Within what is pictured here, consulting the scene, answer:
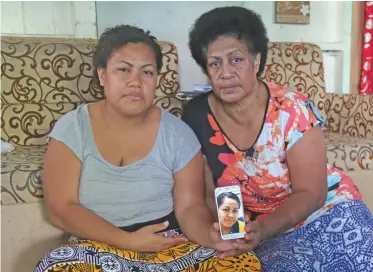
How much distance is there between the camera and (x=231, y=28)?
1.13 metres

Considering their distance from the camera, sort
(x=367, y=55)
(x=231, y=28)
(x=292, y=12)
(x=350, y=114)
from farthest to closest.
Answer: (x=367, y=55) < (x=292, y=12) < (x=350, y=114) < (x=231, y=28)

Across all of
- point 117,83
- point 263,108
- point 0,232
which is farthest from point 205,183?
point 0,232

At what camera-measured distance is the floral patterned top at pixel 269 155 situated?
1120 millimetres

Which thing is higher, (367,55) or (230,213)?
(367,55)

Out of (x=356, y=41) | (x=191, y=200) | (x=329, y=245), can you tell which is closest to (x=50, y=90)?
(x=191, y=200)

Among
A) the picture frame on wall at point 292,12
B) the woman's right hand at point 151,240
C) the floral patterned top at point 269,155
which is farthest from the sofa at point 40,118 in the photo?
the picture frame on wall at point 292,12

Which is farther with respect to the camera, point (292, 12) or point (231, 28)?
point (292, 12)

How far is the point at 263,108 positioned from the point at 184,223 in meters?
0.39

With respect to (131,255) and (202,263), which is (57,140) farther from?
(202,263)

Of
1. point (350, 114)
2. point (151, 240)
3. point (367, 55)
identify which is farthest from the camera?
point (367, 55)

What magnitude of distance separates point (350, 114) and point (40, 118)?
1.47 metres

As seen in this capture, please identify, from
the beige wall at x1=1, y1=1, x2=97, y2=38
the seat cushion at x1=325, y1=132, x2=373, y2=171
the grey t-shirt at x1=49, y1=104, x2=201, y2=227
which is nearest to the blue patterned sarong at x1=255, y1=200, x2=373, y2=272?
the grey t-shirt at x1=49, y1=104, x2=201, y2=227

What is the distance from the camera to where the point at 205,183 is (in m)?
1.22

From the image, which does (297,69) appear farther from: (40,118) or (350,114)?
(40,118)
